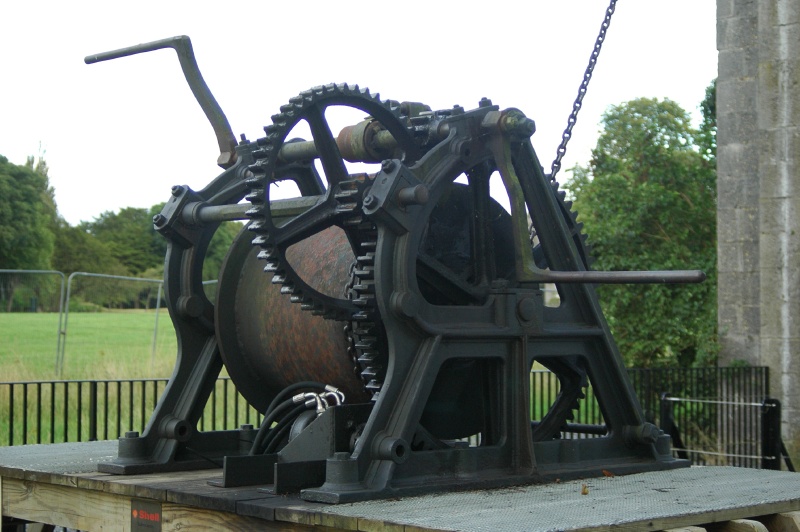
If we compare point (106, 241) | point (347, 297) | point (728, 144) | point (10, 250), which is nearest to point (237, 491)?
point (347, 297)

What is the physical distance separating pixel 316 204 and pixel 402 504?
64.6 inches

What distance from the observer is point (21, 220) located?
3181cm

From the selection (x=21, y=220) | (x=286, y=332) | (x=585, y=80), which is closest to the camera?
(x=286, y=332)

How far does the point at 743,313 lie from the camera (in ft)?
48.5

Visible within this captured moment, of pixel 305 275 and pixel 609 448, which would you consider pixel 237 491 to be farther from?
pixel 609 448

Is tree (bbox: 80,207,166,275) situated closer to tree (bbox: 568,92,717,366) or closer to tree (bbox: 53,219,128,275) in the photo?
tree (bbox: 53,219,128,275)

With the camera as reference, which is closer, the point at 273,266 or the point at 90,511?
the point at 273,266

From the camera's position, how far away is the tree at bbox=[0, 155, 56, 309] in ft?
101

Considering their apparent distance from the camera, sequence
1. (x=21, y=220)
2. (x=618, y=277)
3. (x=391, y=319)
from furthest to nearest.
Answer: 1. (x=21, y=220)
2. (x=618, y=277)
3. (x=391, y=319)

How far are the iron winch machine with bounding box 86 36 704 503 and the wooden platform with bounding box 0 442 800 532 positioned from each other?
0.73 ft

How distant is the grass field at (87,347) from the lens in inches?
893

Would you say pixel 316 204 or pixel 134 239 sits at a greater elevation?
pixel 134 239

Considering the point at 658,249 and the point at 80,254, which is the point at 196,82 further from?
the point at 80,254

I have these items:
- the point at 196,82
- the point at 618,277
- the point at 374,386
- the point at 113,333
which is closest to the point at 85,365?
the point at 113,333
